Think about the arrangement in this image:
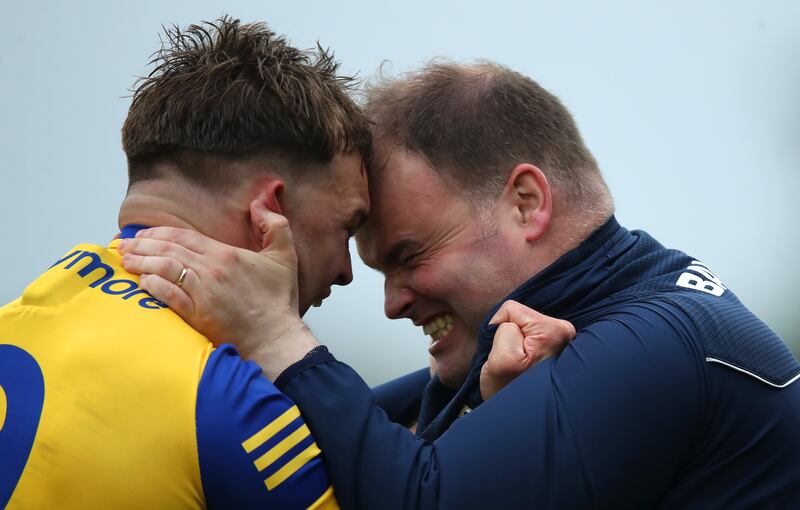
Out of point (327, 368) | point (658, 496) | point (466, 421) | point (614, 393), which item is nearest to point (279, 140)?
point (327, 368)

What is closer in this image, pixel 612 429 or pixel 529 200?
pixel 612 429

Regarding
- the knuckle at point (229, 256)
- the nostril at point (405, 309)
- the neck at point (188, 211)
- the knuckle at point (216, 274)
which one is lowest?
the nostril at point (405, 309)

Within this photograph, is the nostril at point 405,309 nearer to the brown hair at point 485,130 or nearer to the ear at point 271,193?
the brown hair at point 485,130

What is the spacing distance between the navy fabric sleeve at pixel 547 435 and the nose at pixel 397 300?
0.81 metres

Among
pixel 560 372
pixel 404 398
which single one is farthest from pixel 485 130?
pixel 404 398

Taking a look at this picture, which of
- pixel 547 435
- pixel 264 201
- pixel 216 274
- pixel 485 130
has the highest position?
pixel 485 130

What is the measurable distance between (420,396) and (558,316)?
1.23 metres

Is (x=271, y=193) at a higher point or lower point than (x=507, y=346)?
higher

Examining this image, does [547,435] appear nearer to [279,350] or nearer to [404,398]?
[279,350]

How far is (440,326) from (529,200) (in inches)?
19.9

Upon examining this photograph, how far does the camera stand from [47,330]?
6.91ft

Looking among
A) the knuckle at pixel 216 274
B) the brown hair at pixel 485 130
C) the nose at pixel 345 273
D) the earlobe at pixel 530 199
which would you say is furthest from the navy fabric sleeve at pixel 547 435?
the brown hair at pixel 485 130

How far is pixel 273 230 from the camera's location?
2.38 metres

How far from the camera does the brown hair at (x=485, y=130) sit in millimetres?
2902
